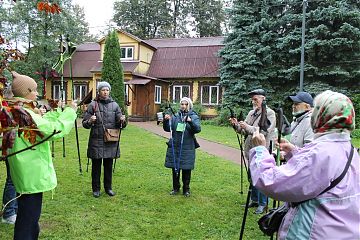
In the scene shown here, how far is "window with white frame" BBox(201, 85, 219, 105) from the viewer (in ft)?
84.5

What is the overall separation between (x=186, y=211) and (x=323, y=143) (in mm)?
3803

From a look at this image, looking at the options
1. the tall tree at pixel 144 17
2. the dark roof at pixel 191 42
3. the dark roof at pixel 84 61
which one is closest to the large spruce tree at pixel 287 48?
the dark roof at pixel 191 42

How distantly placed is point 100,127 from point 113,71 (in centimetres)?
1284

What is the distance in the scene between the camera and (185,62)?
26.6 meters

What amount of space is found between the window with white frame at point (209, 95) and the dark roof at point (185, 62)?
1.13 meters

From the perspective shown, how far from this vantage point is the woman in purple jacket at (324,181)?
2020 mm

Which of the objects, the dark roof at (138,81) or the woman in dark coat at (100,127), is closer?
the woman in dark coat at (100,127)

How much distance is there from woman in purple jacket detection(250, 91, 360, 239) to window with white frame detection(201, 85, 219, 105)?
23.5 meters

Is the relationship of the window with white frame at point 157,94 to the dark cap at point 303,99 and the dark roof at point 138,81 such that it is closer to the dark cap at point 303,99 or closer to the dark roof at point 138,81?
the dark roof at point 138,81

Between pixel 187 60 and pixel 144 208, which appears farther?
pixel 187 60

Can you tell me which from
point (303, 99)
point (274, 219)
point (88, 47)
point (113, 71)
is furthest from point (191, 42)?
point (274, 219)

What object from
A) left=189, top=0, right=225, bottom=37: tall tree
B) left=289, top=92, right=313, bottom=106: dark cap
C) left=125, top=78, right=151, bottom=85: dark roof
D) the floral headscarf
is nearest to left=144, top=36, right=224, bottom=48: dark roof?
left=125, top=78, right=151, bottom=85: dark roof

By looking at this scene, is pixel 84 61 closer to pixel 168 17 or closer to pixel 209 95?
pixel 209 95

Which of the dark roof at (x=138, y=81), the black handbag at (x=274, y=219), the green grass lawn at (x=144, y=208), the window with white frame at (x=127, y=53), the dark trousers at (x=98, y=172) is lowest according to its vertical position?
the green grass lawn at (x=144, y=208)
